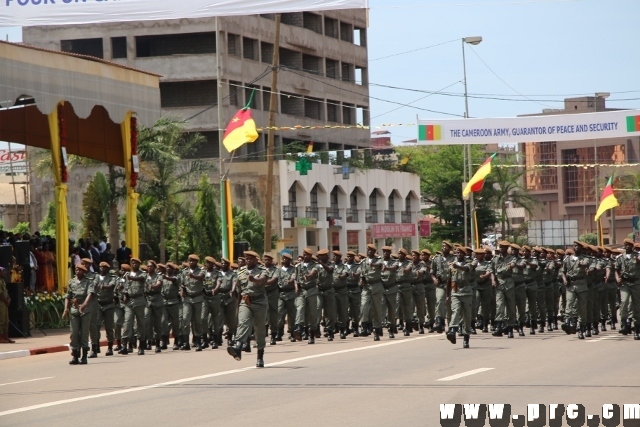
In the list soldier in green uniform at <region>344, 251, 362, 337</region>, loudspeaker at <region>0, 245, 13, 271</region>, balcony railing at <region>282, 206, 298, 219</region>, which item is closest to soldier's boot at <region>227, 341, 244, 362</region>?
soldier in green uniform at <region>344, 251, 362, 337</region>

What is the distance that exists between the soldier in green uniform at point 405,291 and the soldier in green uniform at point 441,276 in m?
0.60

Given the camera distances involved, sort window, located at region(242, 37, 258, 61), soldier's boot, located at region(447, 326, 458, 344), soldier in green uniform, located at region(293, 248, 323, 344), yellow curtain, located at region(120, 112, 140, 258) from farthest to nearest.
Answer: window, located at region(242, 37, 258, 61)
yellow curtain, located at region(120, 112, 140, 258)
soldier in green uniform, located at region(293, 248, 323, 344)
soldier's boot, located at region(447, 326, 458, 344)

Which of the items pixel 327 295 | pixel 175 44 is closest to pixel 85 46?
pixel 175 44

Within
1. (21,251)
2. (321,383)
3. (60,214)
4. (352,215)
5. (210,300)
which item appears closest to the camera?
(321,383)

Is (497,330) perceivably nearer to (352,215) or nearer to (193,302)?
(193,302)

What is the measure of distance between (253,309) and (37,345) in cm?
954

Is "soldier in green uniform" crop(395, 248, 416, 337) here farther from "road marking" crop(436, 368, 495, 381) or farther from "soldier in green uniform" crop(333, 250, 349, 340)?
"road marking" crop(436, 368, 495, 381)

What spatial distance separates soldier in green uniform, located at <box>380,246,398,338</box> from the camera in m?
25.7

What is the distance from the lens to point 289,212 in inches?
2410

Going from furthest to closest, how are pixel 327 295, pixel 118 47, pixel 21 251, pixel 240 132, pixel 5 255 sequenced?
pixel 118 47
pixel 240 132
pixel 21 251
pixel 5 255
pixel 327 295

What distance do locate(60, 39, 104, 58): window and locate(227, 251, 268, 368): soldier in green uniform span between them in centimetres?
4968

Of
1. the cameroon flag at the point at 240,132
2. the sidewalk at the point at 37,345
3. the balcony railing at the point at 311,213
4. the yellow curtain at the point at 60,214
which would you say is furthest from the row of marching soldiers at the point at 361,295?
the balcony railing at the point at 311,213

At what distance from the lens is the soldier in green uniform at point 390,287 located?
25734 millimetres

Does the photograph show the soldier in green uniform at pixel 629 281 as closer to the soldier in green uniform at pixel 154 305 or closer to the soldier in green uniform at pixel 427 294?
the soldier in green uniform at pixel 427 294
